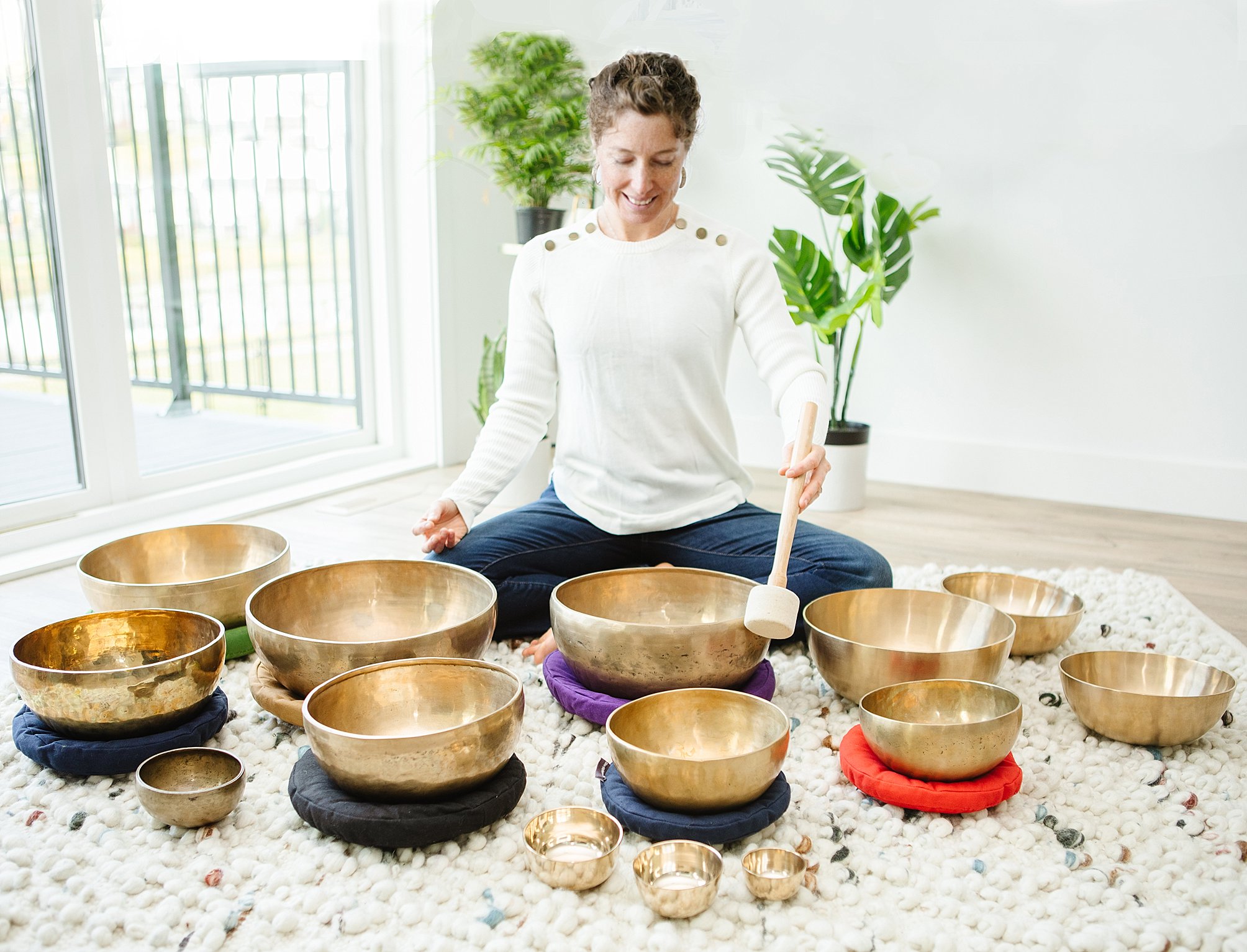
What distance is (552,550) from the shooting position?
1652mm

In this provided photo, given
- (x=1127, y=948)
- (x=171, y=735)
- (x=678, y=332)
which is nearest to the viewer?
(x=1127, y=948)

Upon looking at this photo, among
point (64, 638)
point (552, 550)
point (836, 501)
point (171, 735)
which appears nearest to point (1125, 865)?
point (552, 550)

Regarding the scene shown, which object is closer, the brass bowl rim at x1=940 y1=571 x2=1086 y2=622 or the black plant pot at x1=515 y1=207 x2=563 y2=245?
the brass bowl rim at x1=940 y1=571 x2=1086 y2=622

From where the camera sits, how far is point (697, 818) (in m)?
1.07

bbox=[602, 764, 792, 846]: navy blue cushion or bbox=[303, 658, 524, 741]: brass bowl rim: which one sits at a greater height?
bbox=[303, 658, 524, 741]: brass bowl rim

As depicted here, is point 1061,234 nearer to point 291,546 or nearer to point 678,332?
point 678,332

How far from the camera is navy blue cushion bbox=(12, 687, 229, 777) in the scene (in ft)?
3.86

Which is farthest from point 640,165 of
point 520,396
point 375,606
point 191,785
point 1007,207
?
point 1007,207

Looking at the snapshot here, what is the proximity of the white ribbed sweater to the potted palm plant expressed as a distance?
3.24 feet

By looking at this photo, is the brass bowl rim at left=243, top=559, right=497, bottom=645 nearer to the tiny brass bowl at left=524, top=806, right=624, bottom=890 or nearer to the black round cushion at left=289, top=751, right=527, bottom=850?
the black round cushion at left=289, top=751, right=527, bottom=850

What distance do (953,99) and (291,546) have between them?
6.09 ft

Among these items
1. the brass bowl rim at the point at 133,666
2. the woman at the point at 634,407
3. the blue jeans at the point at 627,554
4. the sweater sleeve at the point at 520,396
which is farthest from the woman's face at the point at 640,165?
the brass bowl rim at the point at 133,666

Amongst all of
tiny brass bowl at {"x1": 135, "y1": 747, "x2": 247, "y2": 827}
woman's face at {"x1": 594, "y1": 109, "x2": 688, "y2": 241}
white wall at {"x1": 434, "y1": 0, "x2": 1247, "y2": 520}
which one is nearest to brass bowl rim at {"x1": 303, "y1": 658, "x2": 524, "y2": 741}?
tiny brass bowl at {"x1": 135, "y1": 747, "x2": 247, "y2": 827}

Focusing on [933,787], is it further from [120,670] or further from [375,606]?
[120,670]
